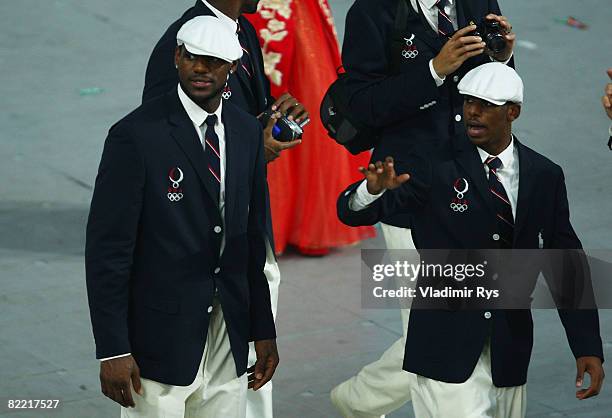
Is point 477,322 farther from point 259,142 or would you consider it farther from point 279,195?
point 279,195

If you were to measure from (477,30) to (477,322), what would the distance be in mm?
1327

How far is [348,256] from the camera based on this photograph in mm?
9805

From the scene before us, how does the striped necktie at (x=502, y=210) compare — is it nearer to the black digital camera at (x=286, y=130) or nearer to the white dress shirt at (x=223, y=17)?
the black digital camera at (x=286, y=130)

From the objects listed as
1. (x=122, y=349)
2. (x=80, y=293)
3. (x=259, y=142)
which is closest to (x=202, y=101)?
(x=259, y=142)

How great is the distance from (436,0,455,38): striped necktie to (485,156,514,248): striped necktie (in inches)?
35.7

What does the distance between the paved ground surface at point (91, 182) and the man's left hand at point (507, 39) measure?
1.94 m

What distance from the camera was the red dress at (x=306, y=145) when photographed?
9.39 metres

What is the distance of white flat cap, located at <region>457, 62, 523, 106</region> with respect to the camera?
5785mm

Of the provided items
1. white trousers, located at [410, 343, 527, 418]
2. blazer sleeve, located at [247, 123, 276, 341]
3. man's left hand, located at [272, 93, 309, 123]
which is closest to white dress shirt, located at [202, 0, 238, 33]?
man's left hand, located at [272, 93, 309, 123]

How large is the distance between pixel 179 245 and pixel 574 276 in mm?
1551

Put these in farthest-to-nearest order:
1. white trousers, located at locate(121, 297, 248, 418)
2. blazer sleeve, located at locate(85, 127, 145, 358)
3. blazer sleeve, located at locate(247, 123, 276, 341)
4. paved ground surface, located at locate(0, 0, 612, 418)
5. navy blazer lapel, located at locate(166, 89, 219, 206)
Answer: paved ground surface, located at locate(0, 0, 612, 418)
blazer sleeve, located at locate(247, 123, 276, 341)
white trousers, located at locate(121, 297, 248, 418)
navy blazer lapel, located at locate(166, 89, 219, 206)
blazer sleeve, located at locate(85, 127, 145, 358)

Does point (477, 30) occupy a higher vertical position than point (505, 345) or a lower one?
higher

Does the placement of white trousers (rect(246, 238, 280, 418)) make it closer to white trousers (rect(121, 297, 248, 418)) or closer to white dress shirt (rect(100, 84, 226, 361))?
white trousers (rect(121, 297, 248, 418))

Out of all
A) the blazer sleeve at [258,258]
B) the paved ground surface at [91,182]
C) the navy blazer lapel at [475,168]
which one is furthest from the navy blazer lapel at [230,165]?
the paved ground surface at [91,182]
